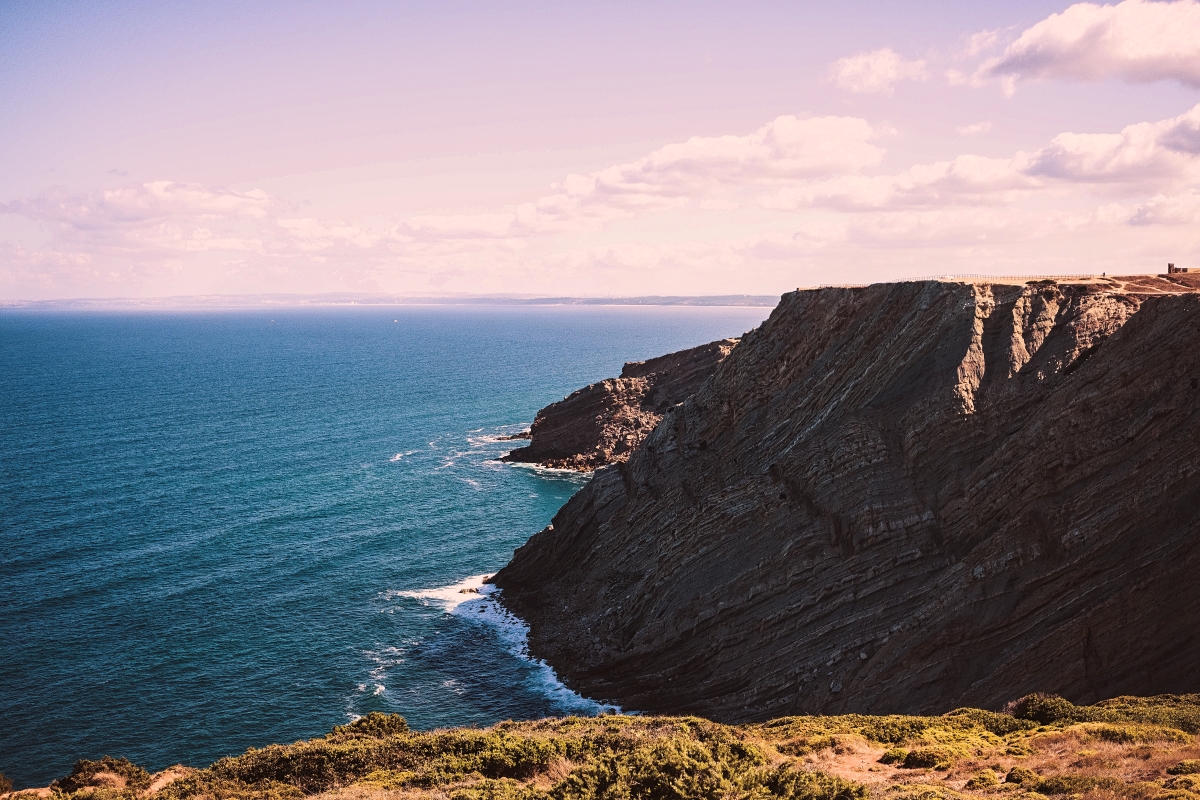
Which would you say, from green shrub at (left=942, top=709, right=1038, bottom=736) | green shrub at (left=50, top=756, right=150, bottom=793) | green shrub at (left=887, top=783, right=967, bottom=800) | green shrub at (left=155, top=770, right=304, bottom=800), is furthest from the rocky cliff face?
green shrub at (left=50, top=756, right=150, bottom=793)

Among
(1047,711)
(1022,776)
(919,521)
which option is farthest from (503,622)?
(1022,776)

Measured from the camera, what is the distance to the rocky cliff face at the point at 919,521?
126 feet

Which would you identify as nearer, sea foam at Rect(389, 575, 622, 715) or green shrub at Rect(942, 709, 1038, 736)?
green shrub at Rect(942, 709, 1038, 736)

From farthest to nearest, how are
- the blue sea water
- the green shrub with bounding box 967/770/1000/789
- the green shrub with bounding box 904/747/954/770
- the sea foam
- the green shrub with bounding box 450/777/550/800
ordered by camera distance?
1. the sea foam
2. the blue sea water
3. the green shrub with bounding box 904/747/954/770
4. the green shrub with bounding box 450/777/550/800
5. the green shrub with bounding box 967/770/1000/789

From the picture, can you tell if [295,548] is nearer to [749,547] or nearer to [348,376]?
[749,547]

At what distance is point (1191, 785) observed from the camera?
2211 centimetres

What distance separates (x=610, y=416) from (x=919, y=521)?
72260 mm

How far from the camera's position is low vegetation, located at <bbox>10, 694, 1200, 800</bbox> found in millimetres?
24672

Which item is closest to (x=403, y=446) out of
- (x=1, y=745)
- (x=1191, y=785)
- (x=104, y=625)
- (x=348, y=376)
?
(x=104, y=625)

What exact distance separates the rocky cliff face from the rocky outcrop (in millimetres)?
45939

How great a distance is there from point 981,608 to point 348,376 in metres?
178

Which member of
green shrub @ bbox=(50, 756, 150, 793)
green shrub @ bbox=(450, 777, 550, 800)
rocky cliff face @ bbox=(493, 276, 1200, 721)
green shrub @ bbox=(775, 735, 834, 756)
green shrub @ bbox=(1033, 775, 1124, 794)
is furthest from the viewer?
rocky cliff face @ bbox=(493, 276, 1200, 721)

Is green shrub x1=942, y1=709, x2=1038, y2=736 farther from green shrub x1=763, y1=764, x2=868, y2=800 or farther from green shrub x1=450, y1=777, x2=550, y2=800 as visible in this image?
green shrub x1=450, y1=777, x2=550, y2=800

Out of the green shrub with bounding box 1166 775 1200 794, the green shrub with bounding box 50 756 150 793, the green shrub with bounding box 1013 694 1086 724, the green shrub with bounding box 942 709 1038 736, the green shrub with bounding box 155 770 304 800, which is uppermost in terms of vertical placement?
the green shrub with bounding box 1166 775 1200 794
